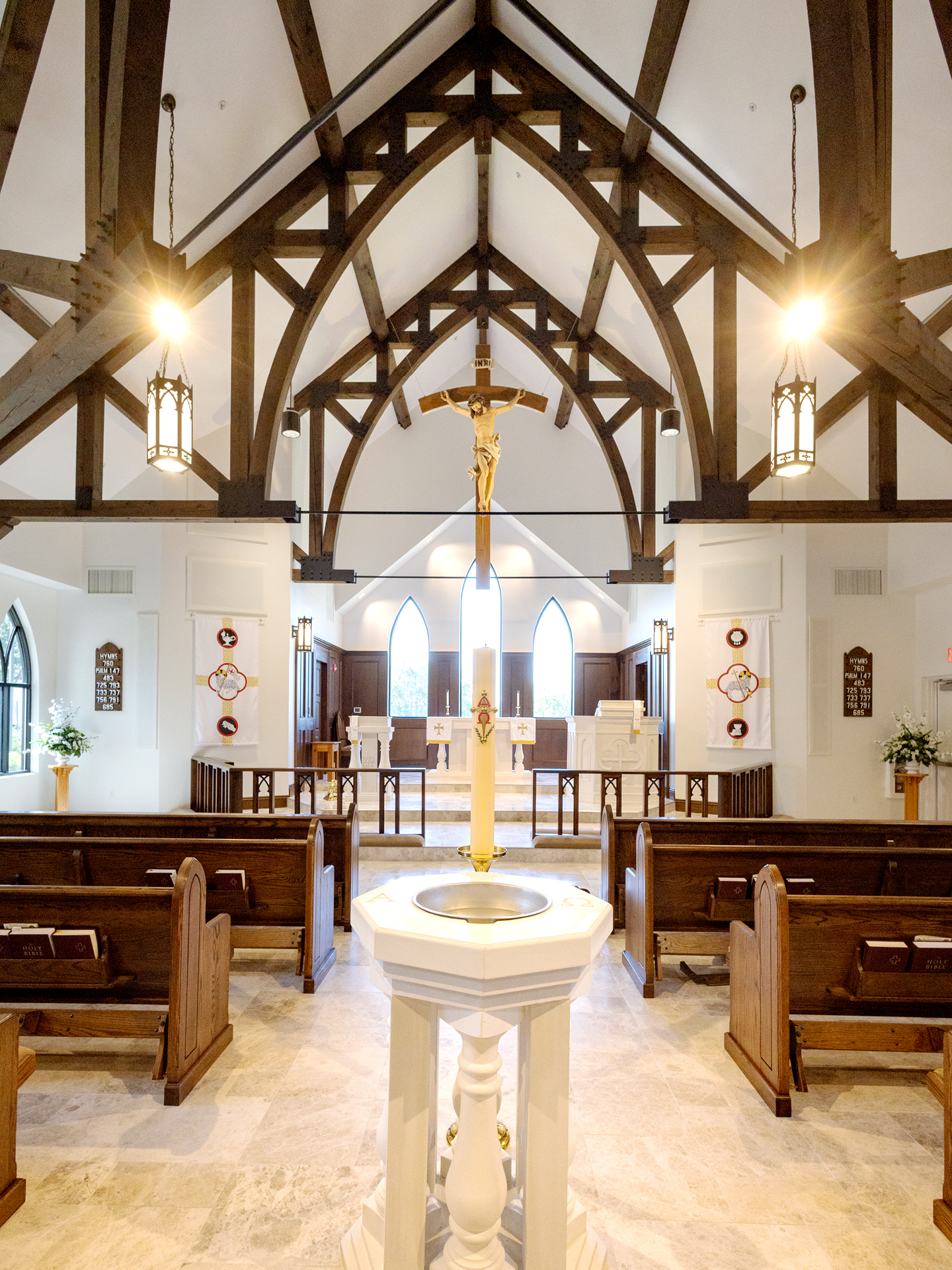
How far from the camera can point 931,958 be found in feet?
10.00

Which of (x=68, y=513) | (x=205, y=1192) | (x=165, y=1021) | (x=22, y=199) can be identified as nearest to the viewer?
(x=205, y=1192)

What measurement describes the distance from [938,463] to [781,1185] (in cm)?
636

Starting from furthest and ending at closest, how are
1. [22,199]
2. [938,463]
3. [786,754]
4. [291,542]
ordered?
[291,542] < [786,754] < [938,463] < [22,199]

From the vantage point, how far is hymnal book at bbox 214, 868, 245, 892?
13.4 ft

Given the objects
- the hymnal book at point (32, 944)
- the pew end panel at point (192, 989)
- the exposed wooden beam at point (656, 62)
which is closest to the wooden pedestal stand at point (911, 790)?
the exposed wooden beam at point (656, 62)

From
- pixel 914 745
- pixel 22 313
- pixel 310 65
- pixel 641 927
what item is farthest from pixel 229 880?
pixel 914 745

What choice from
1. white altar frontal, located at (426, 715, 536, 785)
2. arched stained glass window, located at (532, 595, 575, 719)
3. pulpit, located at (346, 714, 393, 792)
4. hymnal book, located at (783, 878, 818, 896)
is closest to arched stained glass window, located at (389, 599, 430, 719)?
white altar frontal, located at (426, 715, 536, 785)

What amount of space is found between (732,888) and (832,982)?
918 millimetres

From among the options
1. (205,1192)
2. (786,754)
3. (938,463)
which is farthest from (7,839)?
(938,463)

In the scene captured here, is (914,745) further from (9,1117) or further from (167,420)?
(9,1117)

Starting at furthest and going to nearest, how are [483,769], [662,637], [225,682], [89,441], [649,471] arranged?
[662,637] < [649,471] < [225,682] < [89,441] < [483,769]

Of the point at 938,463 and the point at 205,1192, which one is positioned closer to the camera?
the point at 205,1192

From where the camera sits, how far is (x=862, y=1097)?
9.93 feet

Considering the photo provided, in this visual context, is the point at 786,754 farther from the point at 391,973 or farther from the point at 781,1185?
the point at 391,973
